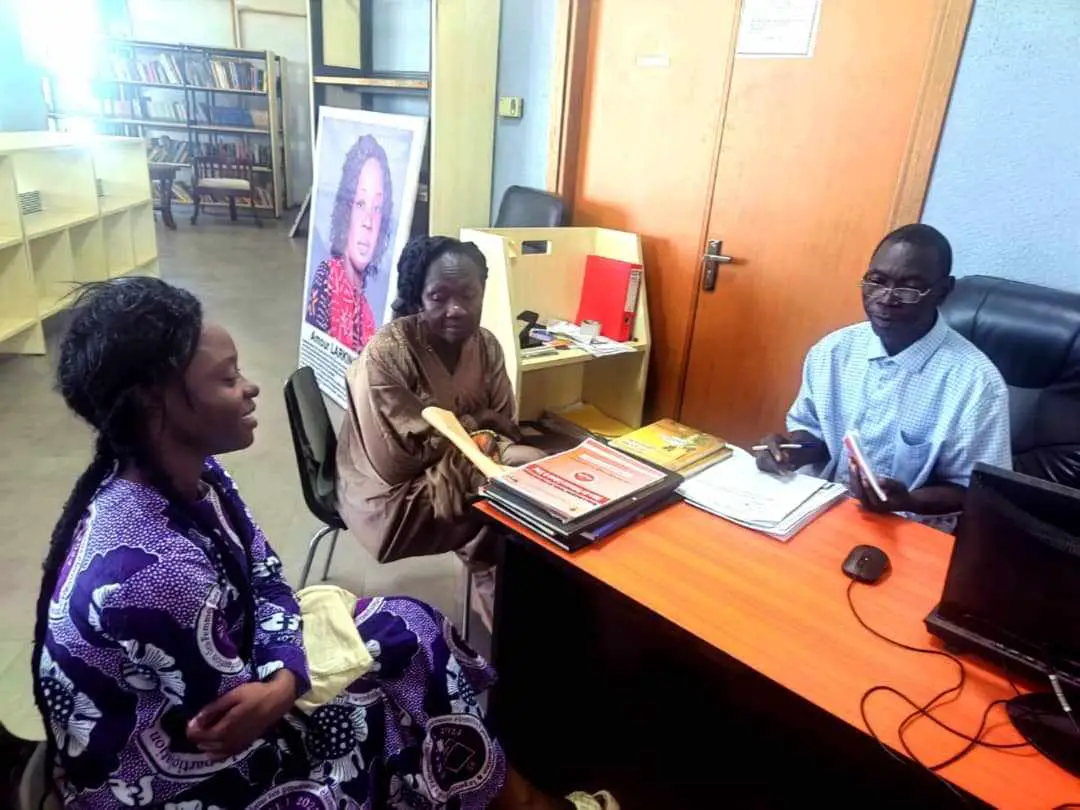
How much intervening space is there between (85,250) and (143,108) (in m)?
4.72

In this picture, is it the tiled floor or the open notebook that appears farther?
the tiled floor

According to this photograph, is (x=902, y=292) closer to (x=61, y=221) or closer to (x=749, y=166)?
(x=749, y=166)

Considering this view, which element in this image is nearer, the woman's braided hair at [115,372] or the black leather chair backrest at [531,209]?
the woman's braided hair at [115,372]

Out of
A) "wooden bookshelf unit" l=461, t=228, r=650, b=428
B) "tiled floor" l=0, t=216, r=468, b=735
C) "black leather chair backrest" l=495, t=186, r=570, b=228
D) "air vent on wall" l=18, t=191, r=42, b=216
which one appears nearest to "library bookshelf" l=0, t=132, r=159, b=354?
"air vent on wall" l=18, t=191, r=42, b=216

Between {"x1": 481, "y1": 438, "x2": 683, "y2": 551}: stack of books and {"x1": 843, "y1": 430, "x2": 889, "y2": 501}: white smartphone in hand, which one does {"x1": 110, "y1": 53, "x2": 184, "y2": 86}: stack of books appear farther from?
{"x1": 843, "y1": 430, "x2": 889, "y2": 501}: white smartphone in hand

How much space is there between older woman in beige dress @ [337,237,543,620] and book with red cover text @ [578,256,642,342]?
98cm

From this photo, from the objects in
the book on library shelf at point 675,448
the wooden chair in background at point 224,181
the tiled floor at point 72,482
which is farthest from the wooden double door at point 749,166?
the wooden chair in background at point 224,181

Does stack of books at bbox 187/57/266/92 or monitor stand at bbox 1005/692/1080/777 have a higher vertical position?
stack of books at bbox 187/57/266/92

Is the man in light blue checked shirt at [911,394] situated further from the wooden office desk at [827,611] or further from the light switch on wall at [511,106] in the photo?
the light switch on wall at [511,106]

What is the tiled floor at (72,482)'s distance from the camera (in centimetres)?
196

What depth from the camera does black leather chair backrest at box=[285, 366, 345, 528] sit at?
1836mm

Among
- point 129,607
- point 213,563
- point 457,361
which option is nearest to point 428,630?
point 213,563

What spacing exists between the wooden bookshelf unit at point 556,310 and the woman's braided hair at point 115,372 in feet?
5.11

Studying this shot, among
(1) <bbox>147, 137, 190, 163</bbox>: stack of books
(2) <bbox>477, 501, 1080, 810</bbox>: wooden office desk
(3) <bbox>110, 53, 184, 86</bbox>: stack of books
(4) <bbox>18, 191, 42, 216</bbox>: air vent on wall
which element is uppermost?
(3) <bbox>110, 53, 184, 86</bbox>: stack of books
